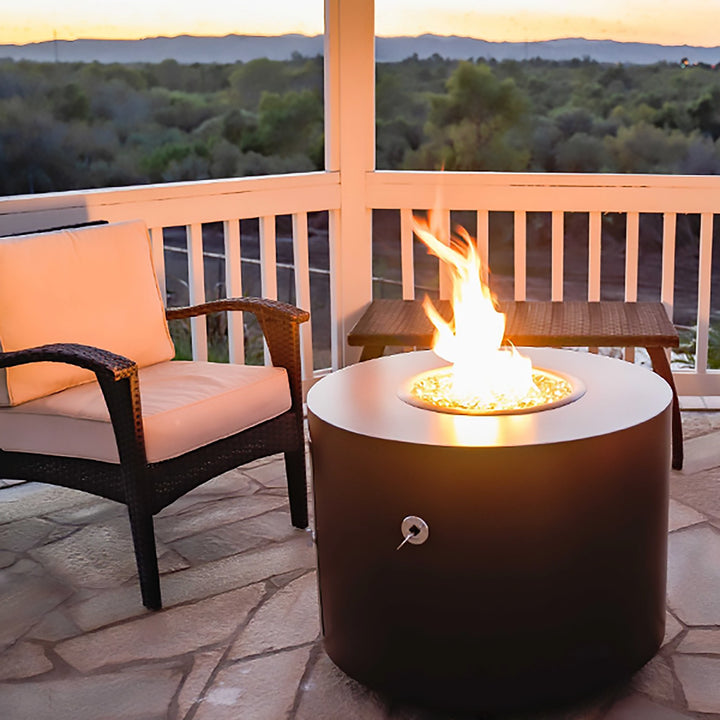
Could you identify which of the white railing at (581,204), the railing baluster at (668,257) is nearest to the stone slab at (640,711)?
the white railing at (581,204)

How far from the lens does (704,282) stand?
3.96 m

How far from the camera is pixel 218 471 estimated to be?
266cm

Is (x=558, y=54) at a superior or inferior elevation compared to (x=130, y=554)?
superior

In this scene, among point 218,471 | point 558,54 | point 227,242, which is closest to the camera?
point 218,471

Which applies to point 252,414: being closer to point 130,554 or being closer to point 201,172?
point 130,554

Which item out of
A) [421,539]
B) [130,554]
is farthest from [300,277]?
[421,539]

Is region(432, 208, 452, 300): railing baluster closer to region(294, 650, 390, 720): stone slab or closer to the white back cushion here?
the white back cushion

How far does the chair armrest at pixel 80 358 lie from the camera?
92.6 inches

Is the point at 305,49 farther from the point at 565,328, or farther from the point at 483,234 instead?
the point at 565,328

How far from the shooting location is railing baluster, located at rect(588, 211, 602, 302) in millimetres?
3970

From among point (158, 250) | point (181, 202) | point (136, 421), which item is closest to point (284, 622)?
point (136, 421)

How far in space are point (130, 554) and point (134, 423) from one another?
22.1 inches

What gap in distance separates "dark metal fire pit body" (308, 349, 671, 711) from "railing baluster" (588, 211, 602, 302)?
2.02m

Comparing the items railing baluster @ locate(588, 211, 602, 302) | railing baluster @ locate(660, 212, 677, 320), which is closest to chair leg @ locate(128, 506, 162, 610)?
railing baluster @ locate(588, 211, 602, 302)
